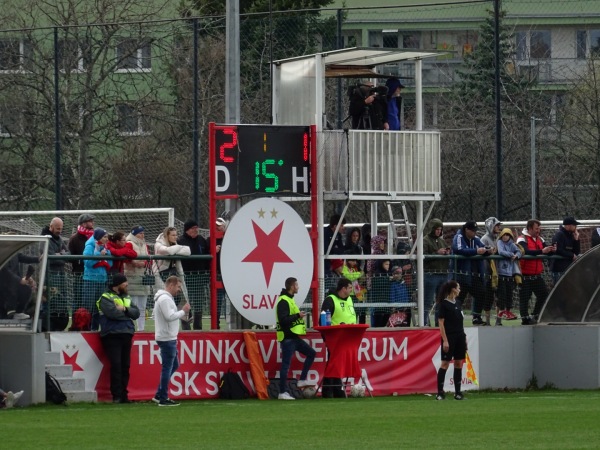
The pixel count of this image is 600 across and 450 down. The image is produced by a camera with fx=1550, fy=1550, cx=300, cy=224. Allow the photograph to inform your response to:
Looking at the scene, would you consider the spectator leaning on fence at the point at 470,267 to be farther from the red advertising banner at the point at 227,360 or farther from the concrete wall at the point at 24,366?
the concrete wall at the point at 24,366

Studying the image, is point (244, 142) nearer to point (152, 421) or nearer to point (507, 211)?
point (152, 421)

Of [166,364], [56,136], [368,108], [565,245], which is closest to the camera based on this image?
[166,364]

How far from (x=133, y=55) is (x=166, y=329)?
55.9 ft

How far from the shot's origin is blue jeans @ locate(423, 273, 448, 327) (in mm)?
25078

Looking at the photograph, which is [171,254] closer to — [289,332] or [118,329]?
[118,329]

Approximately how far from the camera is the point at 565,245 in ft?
83.9

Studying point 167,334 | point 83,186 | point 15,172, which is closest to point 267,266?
point 167,334

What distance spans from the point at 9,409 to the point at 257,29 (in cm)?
1428

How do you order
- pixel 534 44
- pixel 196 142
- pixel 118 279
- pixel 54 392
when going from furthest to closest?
pixel 534 44 < pixel 196 142 < pixel 118 279 < pixel 54 392

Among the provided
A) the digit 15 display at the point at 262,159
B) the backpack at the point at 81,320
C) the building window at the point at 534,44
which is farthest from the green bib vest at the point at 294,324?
the building window at the point at 534,44

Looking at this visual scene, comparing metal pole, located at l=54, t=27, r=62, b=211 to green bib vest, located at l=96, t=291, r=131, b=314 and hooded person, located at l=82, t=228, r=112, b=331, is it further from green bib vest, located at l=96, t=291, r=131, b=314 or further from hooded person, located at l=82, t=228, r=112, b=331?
green bib vest, located at l=96, t=291, r=131, b=314

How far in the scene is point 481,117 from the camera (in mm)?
34188

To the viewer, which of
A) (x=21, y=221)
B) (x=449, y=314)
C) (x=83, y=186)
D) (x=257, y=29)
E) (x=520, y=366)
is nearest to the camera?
(x=449, y=314)

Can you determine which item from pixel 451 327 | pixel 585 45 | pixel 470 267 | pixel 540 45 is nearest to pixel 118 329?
pixel 451 327
